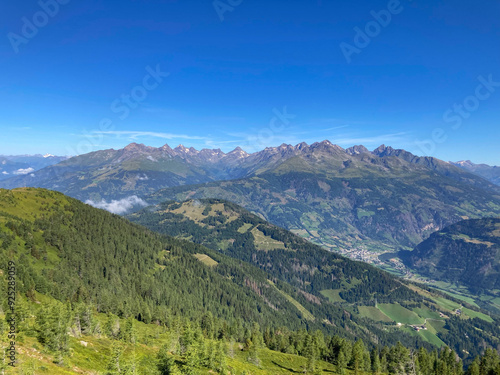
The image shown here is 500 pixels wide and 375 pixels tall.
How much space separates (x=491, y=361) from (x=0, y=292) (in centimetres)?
19242

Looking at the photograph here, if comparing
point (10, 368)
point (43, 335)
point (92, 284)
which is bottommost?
point (92, 284)

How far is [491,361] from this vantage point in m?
110

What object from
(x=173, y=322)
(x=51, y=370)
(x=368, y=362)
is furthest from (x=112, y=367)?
(x=368, y=362)

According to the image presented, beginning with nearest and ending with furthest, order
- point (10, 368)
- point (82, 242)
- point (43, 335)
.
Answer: point (10, 368) < point (43, 335) < point (82, 242)

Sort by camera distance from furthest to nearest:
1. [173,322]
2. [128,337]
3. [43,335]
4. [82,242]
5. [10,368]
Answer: [82,242], [173,322], [128,337], [43,335], [10,368]

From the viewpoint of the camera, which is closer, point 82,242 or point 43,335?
point 43,335

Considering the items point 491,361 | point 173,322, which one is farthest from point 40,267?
point 491,361

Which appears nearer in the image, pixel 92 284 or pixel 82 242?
pixel 92 284

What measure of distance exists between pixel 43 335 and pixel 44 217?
180m

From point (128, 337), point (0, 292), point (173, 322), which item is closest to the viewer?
point (128, 337)

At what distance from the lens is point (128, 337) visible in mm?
79938

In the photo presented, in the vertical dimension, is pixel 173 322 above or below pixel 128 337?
below

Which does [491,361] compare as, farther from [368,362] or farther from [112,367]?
[112,367]

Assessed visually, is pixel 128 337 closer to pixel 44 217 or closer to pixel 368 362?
pixel 368 362
